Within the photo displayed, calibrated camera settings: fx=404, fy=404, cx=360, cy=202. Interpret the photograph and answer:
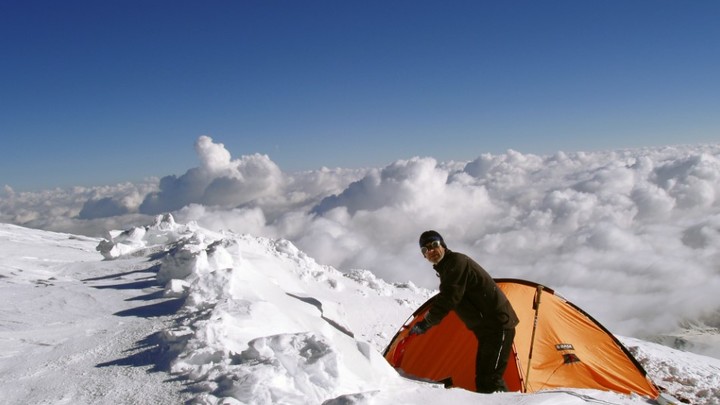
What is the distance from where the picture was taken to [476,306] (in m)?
5.18

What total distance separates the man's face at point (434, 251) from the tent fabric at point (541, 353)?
7.58 ft

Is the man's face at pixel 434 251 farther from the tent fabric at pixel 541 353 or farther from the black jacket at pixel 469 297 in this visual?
the tent fabric at pixel 541 353

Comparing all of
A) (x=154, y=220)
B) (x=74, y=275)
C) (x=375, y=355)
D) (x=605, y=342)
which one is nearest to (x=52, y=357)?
(x=375, y=355)

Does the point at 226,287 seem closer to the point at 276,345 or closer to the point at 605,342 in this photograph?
the point at 276,345

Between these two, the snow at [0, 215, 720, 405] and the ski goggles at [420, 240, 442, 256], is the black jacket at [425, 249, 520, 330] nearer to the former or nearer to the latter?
the ski goggles at [420, 240, 442, 256]

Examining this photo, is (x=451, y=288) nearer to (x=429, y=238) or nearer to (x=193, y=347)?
(x=429, y=238)

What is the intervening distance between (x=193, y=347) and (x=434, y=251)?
2.90 m

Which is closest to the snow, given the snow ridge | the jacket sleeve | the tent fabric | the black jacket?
the snow ridge

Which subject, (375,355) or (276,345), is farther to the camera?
(375,355)

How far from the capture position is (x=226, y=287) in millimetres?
6574

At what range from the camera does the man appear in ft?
15.9

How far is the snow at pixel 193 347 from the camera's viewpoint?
3682mm

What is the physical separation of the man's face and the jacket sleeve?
13 cm

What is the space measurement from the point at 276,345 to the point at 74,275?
7737mm
